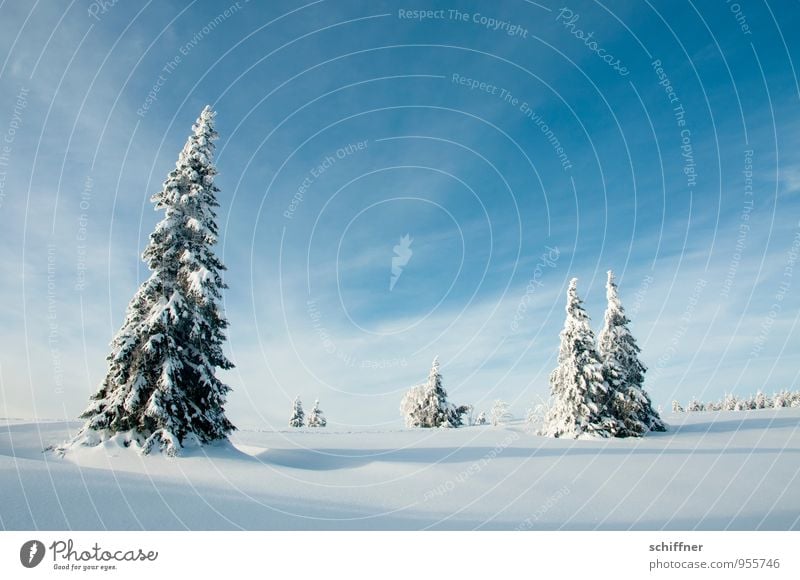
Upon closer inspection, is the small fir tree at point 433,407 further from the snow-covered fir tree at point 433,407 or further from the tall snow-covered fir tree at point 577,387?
the tall snow-covered fir tree at point 577,387

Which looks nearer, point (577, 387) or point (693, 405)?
point (577, 387)

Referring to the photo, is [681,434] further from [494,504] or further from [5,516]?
[5,516]

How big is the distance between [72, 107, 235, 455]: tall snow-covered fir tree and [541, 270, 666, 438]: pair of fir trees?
21559mm

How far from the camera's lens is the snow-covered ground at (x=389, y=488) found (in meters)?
8.36

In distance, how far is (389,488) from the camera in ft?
37.2

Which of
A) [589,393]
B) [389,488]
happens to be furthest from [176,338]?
[589,393]

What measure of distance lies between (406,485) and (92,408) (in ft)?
34.4

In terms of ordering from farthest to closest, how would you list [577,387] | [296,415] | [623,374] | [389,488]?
[296,415] → [623,374] → [577,387] → [389,488]

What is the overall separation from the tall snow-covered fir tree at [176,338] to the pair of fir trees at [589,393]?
21.6 meters

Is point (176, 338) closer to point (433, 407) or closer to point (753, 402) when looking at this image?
point (433, 407)

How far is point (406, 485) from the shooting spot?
11789 mm

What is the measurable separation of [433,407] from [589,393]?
66.6 feet

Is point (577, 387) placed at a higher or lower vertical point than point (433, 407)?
higher
